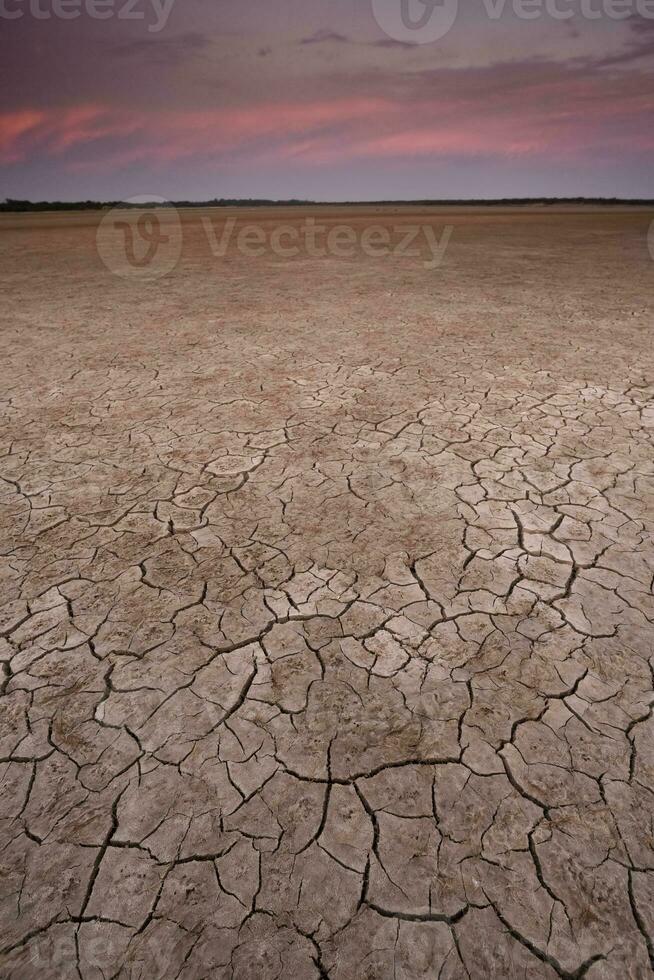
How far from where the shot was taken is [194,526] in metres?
2.39

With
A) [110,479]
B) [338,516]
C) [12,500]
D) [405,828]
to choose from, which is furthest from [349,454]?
[405,828]

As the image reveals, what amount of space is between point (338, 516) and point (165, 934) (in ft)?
5.42

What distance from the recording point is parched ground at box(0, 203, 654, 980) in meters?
1.08

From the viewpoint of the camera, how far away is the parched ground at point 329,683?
42.6 inches

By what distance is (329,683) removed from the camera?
5.31 feet
